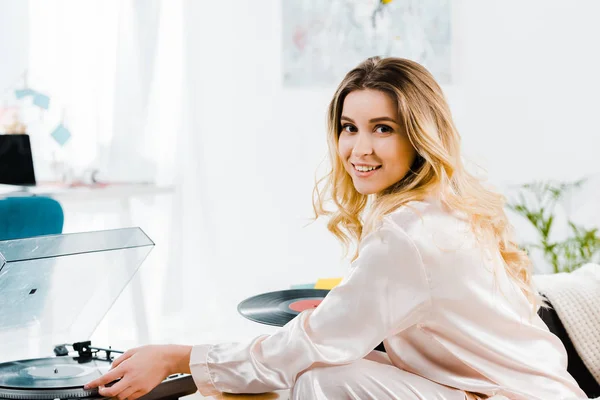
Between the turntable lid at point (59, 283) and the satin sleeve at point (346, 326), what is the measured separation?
20 centimetres

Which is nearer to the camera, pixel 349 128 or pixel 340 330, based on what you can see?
pixel 340 330

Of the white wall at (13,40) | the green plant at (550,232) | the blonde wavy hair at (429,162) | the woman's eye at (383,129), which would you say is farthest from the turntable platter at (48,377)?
the green plant at (550,232)

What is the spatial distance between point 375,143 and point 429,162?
104mm

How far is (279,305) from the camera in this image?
1581 mm

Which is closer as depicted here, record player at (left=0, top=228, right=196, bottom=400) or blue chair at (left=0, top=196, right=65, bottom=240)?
record player at (left=0, top=228, right=196, bottom=400)

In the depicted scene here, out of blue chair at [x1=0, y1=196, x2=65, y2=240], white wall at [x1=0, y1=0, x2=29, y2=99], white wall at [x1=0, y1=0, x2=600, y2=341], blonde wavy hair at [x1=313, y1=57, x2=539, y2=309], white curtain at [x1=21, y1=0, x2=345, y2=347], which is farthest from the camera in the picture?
white wall at [x1=0, y1=0, x2=600, y2=341]

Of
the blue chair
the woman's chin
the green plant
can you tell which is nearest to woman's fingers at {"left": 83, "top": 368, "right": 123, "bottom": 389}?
the woman's chin

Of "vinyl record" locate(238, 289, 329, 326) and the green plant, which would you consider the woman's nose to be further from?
the green plant

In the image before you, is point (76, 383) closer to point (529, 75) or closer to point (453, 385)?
point (453, 385)

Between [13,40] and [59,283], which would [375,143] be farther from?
[13,40]

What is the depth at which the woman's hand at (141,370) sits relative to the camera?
3.52 feet

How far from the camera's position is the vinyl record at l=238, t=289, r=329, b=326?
1474 millimetres

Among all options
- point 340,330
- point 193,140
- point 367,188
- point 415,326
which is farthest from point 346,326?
point 193,140

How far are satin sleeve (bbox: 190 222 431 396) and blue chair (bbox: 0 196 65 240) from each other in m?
0.82
